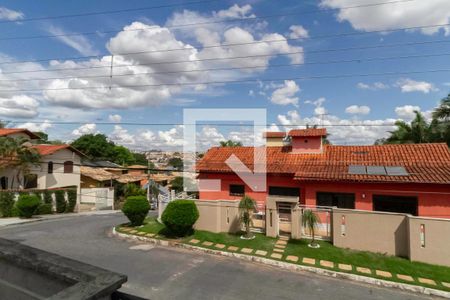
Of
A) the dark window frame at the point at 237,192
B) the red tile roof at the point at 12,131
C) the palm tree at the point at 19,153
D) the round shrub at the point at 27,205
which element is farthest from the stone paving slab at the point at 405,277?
the red tile roof at the point at 12,131

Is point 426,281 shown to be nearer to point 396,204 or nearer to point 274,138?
point 396,204

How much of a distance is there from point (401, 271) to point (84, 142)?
57.1 m

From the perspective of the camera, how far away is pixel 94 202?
31.2 m

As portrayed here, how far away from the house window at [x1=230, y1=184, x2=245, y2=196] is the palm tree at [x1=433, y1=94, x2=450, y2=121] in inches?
641

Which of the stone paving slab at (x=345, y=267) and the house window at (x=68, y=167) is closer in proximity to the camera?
the stone paving slab at (x=345, y=267)

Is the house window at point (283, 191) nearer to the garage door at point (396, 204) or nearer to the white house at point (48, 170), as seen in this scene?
the garage door at point (396, 204)

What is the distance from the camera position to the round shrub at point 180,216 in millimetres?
13852

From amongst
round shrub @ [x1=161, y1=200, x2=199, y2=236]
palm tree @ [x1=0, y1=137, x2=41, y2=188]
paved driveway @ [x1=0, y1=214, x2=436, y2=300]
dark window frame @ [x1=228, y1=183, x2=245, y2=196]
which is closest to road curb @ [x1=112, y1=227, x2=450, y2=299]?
paved driveway @ [x1=0, y1=214, x2=436, y2=300]

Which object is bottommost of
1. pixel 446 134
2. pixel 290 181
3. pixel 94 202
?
pixel 94 202

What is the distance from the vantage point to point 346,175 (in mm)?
15344

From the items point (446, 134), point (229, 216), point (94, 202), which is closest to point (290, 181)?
point (229, 216)

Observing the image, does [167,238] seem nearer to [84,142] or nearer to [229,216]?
[229,216]

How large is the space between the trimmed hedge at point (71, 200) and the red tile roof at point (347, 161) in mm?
14546

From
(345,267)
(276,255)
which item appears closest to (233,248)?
(276,255)
